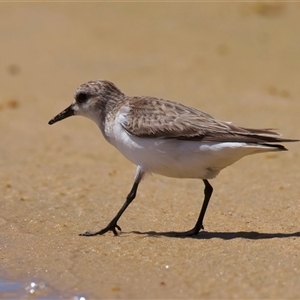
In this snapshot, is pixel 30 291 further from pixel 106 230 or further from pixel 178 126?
pixel 178 126

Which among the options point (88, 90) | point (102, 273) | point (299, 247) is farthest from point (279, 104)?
point (102, 273)

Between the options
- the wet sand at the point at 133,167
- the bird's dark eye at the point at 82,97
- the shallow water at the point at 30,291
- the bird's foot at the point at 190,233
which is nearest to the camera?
the shallow water at the point at 30,291

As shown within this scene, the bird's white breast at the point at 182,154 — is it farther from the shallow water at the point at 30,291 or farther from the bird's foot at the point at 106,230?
the shallow water at the point at 30,291

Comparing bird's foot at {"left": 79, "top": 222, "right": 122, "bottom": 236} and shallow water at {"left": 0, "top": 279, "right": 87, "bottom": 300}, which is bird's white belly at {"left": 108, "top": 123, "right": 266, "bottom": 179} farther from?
shallow water at {"left": 0, "top": 279, "right": 87, "bottom": 300}

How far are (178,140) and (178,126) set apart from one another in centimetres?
14

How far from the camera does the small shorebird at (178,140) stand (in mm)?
6887

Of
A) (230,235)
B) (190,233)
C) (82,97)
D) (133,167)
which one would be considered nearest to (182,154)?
(190,233)

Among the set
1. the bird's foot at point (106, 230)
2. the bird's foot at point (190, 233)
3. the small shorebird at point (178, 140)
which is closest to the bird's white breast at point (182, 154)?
the small shorebird at point (178, 140)

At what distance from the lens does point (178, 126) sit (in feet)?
23.4

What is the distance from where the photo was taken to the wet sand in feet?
20.5

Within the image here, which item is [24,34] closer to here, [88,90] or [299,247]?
[88,90]

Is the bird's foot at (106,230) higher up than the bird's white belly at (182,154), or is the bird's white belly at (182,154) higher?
the bird's white belly at (182,154)

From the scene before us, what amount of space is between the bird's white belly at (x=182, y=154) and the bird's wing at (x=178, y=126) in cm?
6

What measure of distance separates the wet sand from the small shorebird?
585mm
